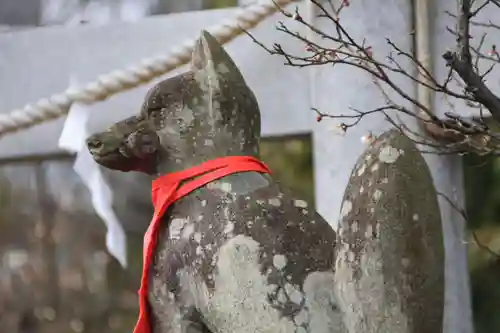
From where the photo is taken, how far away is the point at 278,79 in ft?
3.10

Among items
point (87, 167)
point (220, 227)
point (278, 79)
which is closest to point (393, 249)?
point (220, 227)

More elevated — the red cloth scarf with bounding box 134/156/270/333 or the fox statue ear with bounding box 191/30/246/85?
the fox statue ear with bounding box 191/30/246/85

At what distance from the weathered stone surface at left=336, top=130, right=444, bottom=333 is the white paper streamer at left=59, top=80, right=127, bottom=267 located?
1.19ft

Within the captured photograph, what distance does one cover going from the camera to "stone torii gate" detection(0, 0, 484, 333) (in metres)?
0.86

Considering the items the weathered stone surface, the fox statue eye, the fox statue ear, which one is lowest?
the weathered stone surface

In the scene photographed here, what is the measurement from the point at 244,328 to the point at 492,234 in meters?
0.64

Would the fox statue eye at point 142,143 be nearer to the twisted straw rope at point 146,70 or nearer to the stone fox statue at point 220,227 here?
the stone fox statue at point 220,227

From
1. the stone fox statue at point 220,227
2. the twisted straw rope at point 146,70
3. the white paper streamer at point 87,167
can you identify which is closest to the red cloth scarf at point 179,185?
the stone fox statue at point 220,227

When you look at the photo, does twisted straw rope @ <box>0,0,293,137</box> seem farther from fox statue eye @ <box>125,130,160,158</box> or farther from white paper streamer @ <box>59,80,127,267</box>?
fox statue eye @ <box>125,130,160,158</box>

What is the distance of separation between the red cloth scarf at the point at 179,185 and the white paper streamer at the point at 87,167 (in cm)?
25

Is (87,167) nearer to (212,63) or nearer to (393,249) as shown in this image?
(212,63)

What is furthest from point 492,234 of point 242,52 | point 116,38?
point 116,38

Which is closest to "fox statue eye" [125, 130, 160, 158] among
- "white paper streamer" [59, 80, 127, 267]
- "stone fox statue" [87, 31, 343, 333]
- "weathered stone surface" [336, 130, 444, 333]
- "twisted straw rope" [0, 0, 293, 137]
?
"stone fox statue" [87, 31, 343, 333]

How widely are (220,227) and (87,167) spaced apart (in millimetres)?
346
